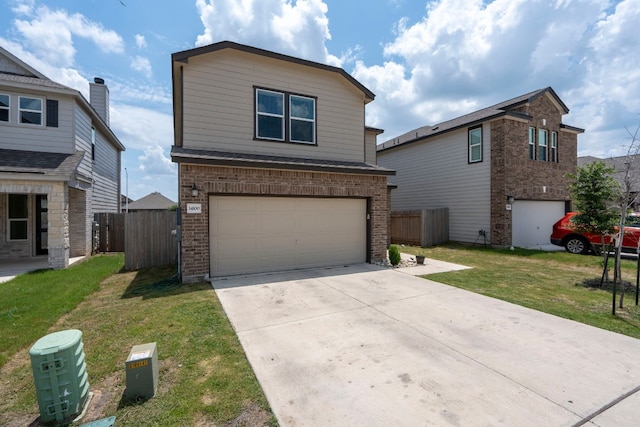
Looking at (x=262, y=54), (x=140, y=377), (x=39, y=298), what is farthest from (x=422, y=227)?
(x=39, y=298)

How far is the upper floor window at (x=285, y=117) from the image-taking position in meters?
9.45

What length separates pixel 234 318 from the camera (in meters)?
5.09

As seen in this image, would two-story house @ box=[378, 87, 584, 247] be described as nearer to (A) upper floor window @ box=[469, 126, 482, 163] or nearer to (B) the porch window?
(A) upper floor window @ box=[469, 126, 482, 163]

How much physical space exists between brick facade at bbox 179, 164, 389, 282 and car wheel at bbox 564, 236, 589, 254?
28.4 feet

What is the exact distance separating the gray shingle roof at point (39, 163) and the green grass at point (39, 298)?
9.95ft

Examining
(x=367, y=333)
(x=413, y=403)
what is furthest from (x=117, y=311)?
(x=413, y=403)

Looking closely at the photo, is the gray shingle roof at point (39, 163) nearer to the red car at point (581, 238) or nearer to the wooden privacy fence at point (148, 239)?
the wooden privacy fence at point (148, 239)

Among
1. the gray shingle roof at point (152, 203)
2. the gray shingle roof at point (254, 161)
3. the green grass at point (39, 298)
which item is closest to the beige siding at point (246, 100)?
the gray shingle roof at point (254, 161)

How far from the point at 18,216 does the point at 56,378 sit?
12615 millimetres

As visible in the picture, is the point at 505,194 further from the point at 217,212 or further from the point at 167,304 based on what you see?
the point at 167,304

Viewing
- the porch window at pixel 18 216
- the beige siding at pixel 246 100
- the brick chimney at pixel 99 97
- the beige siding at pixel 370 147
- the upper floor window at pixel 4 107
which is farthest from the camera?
the beige siding at pixel 370 147

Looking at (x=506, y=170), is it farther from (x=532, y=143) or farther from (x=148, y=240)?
(x=148, y=240)

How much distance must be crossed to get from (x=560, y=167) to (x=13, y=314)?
2103cm

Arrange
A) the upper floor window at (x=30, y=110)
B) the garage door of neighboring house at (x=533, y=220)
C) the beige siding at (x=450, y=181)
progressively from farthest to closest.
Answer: the beige siding at (x=450, y=181)
the garage door of neighboring house at (x=533, y=220)
the upper floor window at (x=30, y=110)
